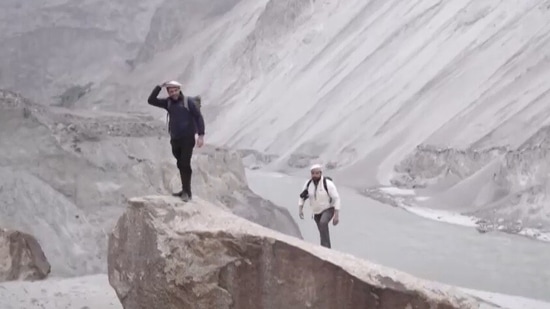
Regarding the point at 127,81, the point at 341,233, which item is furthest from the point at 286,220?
the point at 127,81

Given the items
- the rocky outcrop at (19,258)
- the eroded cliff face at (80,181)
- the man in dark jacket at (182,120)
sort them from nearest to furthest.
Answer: the man in dark jacket at (182,120) < the rocky outcrop at (19,258) < the eroded cliff face at (80,181)

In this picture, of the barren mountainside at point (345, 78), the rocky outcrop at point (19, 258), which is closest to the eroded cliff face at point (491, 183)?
the barren mountainside at point (345, 78)

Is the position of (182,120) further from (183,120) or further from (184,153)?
(184,153)

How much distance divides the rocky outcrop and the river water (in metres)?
5.24

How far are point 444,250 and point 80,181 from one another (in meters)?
6.00

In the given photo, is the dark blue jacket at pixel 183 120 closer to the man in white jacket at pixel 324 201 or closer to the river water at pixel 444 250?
the man in white jacket at pixel 324 201

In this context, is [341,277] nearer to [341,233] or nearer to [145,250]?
[145,250]

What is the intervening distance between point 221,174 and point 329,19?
Answer: 83.8 feet

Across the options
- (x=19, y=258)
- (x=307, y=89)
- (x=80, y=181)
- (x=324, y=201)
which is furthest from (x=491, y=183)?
(x=307, y=89)

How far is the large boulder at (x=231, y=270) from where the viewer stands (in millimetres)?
5176

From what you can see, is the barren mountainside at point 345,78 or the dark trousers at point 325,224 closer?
the dark trousers at point 325,224

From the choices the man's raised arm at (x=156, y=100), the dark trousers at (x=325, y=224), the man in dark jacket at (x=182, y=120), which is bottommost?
the dark trousers at (x=325, y=224)

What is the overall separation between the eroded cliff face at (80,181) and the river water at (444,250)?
5.07 feet

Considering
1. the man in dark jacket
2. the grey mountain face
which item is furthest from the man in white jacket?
the grey mountain face
